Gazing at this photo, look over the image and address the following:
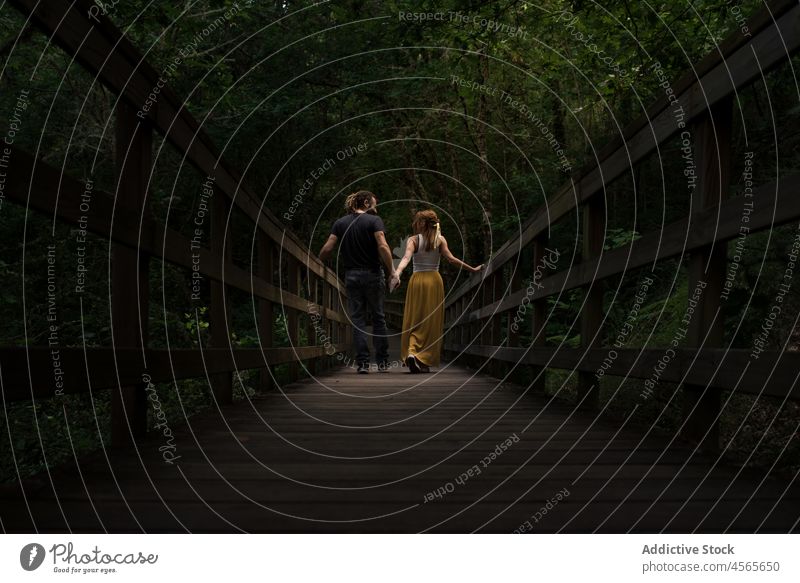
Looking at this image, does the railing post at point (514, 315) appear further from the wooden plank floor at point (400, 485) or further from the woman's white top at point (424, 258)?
the wooden plank floor at point (400, 485)

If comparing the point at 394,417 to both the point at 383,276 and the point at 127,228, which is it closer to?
the point at 127,228

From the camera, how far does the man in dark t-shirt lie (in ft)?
28.0

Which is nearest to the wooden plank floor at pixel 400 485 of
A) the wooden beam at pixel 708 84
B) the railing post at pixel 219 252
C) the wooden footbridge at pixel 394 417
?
the wooden footbridge at pixel 394 417

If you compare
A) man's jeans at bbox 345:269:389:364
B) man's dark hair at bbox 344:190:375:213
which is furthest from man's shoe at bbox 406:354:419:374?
man's dark hair at bbox 344:190:375:213

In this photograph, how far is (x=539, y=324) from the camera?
5.96m

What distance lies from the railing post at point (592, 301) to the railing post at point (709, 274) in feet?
4.32

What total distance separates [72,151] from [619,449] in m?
8.49

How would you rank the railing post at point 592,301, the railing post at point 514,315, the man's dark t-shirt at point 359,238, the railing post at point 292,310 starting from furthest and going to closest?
1. the man's dark t-shirt at point 359,238
2. the railing post at point 292,310
3. the railing post at point 514,315
4. the railing post at point 592,301

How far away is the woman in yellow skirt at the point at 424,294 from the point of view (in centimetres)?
924

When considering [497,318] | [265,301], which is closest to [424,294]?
[497,318]

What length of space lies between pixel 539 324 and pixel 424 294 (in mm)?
3499

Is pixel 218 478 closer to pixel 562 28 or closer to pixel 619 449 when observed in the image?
pixel 619 449

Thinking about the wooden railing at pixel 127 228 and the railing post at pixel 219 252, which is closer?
the wooden railing at pixel 127 228

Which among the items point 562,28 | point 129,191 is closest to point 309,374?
point 562,28
